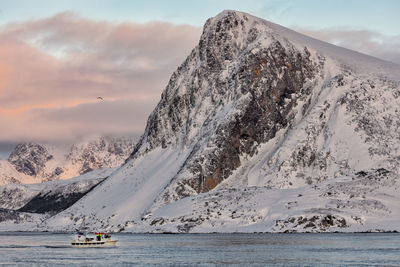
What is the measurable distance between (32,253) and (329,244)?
6599 cm

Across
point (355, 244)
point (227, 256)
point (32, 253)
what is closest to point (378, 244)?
point (355, 244)

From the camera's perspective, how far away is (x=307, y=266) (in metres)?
127

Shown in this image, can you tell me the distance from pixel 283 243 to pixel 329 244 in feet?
45.0

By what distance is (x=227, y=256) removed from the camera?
5965 inches

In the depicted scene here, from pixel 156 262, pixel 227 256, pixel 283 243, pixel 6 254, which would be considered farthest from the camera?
pixel 283 243

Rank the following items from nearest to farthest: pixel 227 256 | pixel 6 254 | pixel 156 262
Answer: pixel 156 262 → pixel 227 256 → pixel 6 254

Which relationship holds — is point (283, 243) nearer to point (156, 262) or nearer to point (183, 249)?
point (183, 249)

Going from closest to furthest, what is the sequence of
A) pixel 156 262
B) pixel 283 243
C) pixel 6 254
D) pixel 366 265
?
pixel 366 265 < pixel 156 262 < pixel 6 254 < pixel 283 243

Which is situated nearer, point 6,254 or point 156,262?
point 156,262

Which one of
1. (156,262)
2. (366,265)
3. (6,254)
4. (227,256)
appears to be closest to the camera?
→ (366,265)

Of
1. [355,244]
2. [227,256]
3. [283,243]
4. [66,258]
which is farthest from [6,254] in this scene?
[355,244]

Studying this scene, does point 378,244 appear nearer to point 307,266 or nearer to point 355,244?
point 355,244

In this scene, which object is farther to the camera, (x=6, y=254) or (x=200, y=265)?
(x=6, y=254)

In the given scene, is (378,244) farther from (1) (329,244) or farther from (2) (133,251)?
(2) (133,251)
